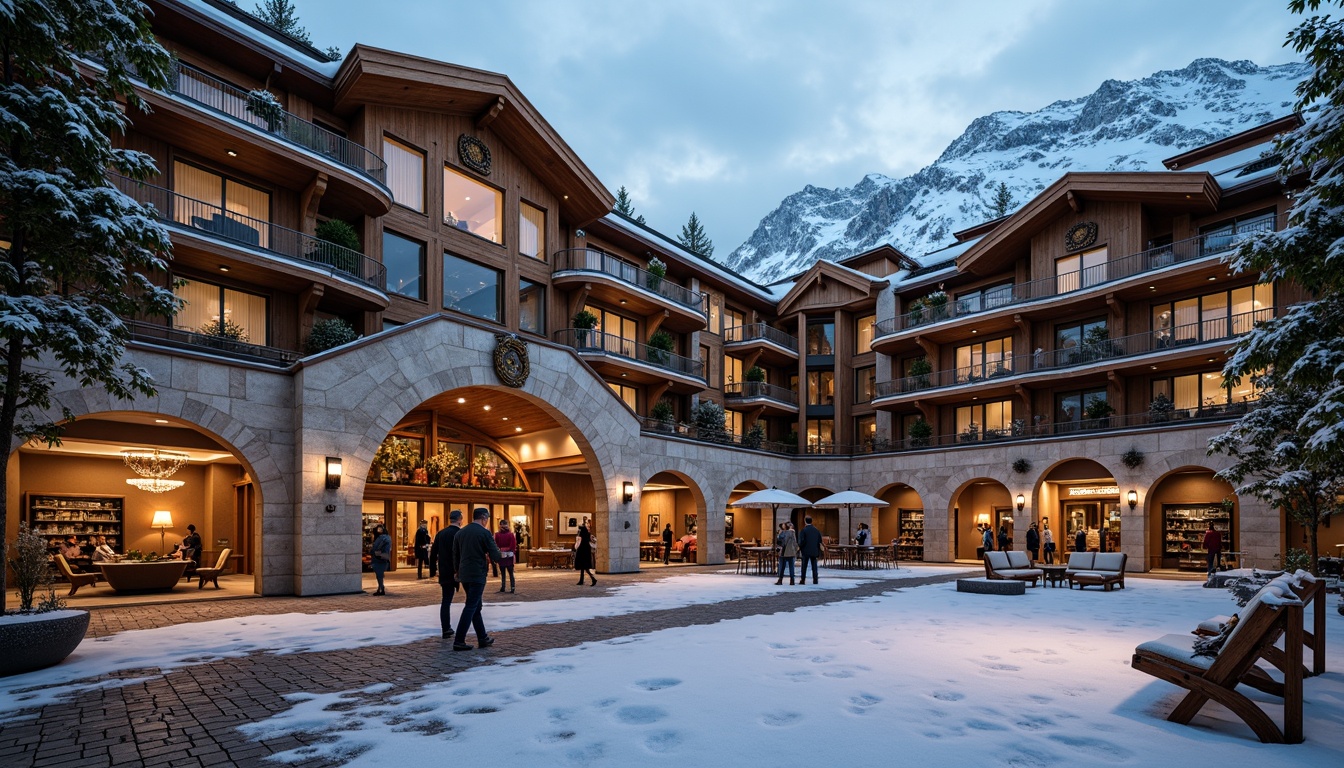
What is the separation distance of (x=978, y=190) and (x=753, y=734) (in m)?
192

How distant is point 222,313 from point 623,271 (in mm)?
14076

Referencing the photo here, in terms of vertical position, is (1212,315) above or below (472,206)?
below

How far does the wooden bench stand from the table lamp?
21.1 metres

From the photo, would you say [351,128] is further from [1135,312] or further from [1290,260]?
[1135,312]

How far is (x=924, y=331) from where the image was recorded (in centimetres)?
3278

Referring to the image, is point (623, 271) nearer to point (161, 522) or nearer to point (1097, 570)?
point (161, 522)

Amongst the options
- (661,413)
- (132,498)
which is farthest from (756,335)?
(132,498)

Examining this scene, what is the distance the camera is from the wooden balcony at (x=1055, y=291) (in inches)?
995

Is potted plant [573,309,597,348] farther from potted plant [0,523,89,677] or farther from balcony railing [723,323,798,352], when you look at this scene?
potted plant [0,523,89,677]

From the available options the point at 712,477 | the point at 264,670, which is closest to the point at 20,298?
the point at 264,670

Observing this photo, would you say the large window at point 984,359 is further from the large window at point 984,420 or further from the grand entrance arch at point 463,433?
the grand entrance arch at point 463,433

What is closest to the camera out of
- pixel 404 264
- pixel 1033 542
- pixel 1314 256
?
pixel 1314 256

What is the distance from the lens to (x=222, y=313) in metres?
18.1

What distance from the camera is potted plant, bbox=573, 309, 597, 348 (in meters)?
26.4
